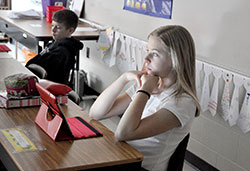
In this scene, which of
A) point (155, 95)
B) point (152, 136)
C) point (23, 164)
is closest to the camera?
point (23, 164)

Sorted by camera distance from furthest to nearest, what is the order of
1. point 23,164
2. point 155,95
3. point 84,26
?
point 84,26 → point 155,95 → point 23,164

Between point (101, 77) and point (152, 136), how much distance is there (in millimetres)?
2831

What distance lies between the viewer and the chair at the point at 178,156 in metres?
1.77

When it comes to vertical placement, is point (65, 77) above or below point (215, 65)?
below

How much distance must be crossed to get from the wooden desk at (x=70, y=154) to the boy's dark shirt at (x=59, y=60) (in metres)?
1.23

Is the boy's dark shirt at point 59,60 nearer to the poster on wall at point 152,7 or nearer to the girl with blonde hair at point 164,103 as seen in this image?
the poster on wall at point 152,7

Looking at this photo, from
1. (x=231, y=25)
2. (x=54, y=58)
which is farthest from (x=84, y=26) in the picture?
(x=231, y=25)

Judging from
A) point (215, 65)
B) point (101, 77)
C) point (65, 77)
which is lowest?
point (101, 77)

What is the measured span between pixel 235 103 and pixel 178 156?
1.04m

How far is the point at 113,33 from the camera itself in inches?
162

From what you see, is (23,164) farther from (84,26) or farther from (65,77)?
(84,26)

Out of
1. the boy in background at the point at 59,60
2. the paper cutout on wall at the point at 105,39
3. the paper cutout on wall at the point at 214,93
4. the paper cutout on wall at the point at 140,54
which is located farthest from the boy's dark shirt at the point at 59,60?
the paper cutout on wall at the point at 214,93

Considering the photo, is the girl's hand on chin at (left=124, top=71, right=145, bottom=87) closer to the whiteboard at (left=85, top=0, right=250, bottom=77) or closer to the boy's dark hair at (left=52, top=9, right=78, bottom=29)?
the whiteboard at (left=85, top=0, right=250, bottom=77)

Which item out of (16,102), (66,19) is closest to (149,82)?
(16,102)
